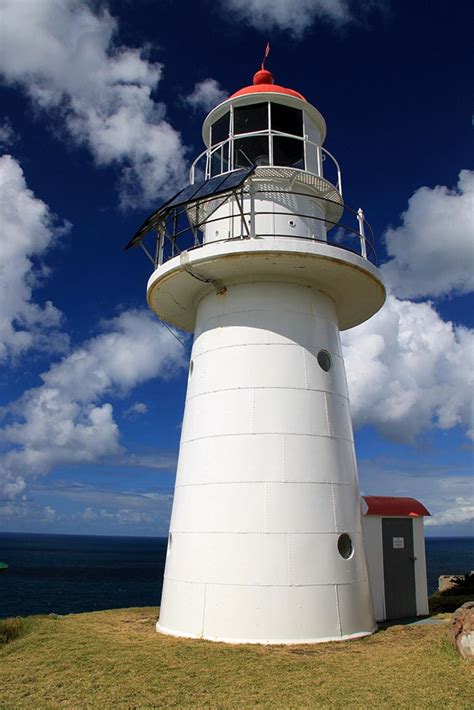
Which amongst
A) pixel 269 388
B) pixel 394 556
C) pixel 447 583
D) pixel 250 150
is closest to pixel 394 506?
pixel 394 556

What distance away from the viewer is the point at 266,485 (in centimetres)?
1116

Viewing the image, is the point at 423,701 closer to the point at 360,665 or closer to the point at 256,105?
the point at 360,665

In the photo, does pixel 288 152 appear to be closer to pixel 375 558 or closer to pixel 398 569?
pixel 375 558

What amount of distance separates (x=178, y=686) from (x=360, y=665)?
2911 millimetres

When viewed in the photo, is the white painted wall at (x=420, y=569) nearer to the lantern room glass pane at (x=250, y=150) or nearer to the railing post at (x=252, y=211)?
the railing post at (x=252, y=211)

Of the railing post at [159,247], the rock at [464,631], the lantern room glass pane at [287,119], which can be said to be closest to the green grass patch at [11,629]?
the rock at [464,631]

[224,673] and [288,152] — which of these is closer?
[224,673]

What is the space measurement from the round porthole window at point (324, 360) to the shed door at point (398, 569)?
4088mm

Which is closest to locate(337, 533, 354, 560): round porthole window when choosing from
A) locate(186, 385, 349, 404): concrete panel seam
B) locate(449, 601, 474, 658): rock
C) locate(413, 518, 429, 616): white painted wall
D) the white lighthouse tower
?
the white lighthouse tower

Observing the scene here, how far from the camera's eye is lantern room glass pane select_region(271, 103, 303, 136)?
13984 millimetres

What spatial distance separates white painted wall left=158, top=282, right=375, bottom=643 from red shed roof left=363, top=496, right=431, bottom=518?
1282mm

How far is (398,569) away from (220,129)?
1177cm

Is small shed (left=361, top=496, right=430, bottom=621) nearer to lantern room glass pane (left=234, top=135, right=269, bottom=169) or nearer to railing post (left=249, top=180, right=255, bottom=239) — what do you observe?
railing post (left=249, top=180, right=255, bottom=239)

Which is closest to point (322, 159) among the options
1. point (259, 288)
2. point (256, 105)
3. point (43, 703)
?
point (256, 105)
